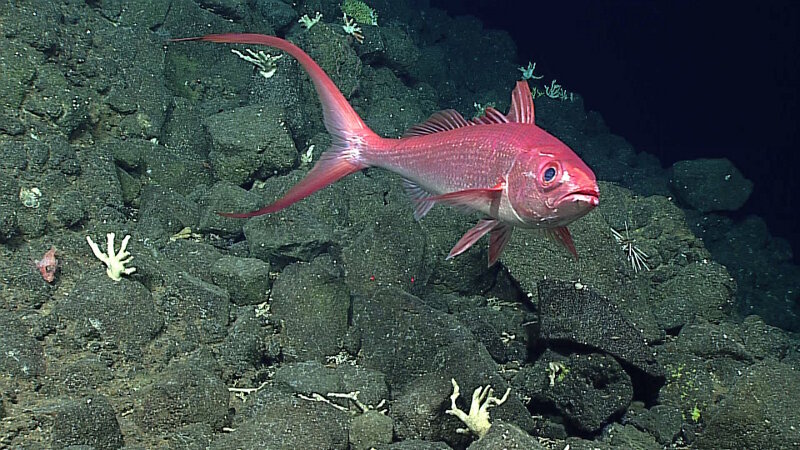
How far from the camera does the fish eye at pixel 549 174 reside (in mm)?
2564

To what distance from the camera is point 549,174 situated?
2.58 metres

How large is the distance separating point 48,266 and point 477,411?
3.65 metres

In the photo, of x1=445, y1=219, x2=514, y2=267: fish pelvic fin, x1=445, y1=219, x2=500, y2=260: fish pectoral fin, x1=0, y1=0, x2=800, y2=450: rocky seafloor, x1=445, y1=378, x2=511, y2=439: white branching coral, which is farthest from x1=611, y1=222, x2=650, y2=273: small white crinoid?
x1=445, y1=219, x2=500, y2=260: fish pectoral fin

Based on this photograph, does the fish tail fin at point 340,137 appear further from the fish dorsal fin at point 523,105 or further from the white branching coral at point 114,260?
the white branching coral at point 114,260

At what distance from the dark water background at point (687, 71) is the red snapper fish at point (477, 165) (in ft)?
52.9

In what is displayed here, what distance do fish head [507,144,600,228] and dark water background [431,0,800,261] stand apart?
53.8ft

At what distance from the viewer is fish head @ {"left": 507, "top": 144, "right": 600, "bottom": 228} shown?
2.49 m

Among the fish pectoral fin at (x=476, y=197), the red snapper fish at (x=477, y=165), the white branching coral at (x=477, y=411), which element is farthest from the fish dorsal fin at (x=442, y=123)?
the white branching coral at (x=477, y=411)

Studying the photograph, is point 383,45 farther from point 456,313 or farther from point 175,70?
point 456,313

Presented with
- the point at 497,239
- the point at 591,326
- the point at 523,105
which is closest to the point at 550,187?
the point at 497,239

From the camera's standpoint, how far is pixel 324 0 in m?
10.4

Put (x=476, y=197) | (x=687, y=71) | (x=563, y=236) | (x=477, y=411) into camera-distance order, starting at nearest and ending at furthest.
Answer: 1. (x=476, y=197)
2. (x=563, y=236)
3. (x=477, y=411)
4. (x=687, y=71)

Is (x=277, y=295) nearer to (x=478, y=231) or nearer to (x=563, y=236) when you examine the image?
(x=478, y=231)

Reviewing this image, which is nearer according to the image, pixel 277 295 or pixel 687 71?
pixel 277 295
